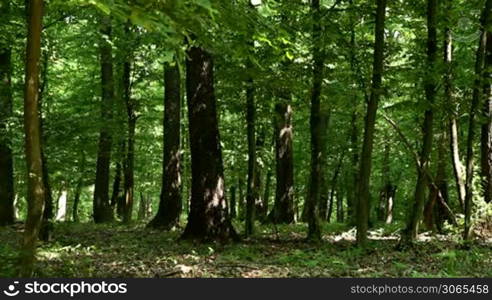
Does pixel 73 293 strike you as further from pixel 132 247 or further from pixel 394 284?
pixel 132 247

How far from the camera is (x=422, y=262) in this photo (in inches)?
348

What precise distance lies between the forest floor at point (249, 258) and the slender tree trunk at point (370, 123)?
1.98ft

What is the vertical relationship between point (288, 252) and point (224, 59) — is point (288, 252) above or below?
below

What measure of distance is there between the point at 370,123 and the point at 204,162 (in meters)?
3.33

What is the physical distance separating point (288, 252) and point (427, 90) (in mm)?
3996

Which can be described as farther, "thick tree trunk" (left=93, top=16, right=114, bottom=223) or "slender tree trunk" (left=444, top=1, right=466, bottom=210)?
"thick tree trunk" (left=93, top=16, right=114, bottom=223)

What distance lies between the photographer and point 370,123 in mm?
10000

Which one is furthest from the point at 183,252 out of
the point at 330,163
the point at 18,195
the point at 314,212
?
the point at 18,195

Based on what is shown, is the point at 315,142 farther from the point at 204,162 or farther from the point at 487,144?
the point at 487,144

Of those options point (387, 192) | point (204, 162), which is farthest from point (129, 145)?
point (387, 192)

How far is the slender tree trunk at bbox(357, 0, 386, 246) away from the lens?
984 centimetres

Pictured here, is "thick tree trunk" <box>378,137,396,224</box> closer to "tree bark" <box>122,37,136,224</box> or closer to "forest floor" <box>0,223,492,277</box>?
"tree bark" <box>122,37,136,224</box>

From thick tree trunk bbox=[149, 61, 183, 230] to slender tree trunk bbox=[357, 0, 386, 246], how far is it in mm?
5084

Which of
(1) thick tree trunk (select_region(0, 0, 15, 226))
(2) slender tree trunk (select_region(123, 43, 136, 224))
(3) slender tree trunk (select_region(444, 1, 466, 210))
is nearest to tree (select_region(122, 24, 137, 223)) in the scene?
(2) slender tree trunk (select_region(123, 43, 136, 224))
